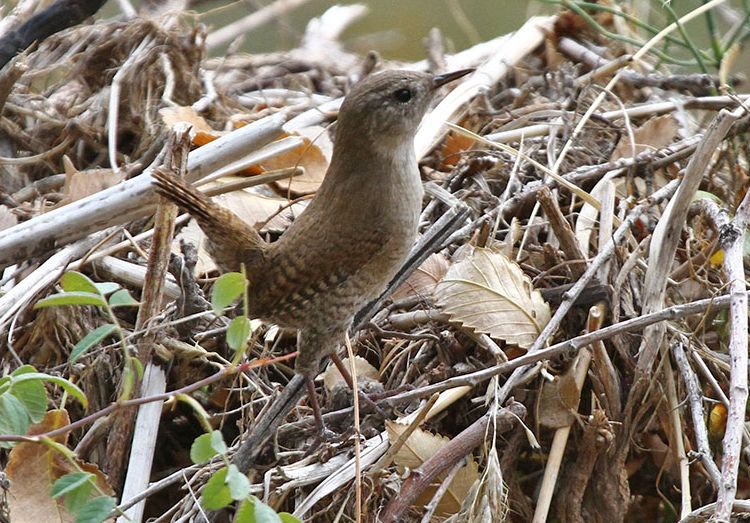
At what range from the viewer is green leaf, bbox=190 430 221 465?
128 centimetres

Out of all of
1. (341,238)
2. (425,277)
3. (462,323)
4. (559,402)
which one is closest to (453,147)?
(425,277)

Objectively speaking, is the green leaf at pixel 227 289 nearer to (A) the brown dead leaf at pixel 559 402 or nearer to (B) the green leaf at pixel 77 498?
(B) the green leaf at pixel 77 498

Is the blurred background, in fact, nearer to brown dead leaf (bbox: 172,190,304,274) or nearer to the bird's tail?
brown dead leaf (bbox: 172,190,304,274)

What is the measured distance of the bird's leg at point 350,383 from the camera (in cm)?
201

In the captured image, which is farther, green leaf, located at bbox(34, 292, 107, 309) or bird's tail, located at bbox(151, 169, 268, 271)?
bird's tail, located at bbox(151, 169, 268, 271)

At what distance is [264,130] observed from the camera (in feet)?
7.37

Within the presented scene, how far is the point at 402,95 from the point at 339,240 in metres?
0.40

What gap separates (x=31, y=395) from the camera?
1.39 meters

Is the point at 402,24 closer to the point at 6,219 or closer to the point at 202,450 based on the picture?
the point at 6,219

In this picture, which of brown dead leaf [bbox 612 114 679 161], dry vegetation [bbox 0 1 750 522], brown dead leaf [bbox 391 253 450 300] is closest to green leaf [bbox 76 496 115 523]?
dry vegetation [bbox 0 1 750 522]

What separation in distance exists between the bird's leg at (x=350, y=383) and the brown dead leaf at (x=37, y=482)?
0.55 meters

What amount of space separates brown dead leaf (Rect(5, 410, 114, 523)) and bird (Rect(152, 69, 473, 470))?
45 centimetres

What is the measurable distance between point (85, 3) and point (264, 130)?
1.64ft

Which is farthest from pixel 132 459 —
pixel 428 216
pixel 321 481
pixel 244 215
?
pixel 428 216
